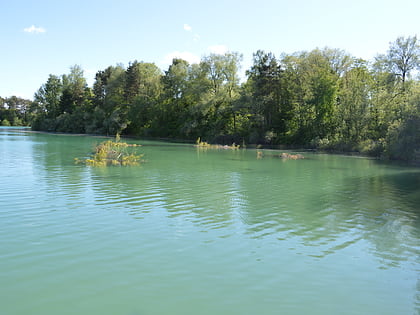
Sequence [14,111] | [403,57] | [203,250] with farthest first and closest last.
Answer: [14,111] < [403,57] < [203,250]

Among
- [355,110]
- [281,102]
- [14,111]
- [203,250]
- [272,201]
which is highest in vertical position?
[14,111]

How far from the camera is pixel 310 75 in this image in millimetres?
57312

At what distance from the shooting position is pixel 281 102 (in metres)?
63.5

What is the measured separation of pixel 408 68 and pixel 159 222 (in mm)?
48528

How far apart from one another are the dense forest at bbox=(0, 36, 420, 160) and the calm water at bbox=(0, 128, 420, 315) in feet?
93.0

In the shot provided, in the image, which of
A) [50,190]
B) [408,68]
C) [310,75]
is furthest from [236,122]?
[50,190]

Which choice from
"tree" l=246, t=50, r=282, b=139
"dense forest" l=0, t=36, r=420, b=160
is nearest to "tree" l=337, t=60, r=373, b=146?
"dense forest" l=0, t=36, r=420, b=160

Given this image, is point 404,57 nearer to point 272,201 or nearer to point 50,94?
point 272,201

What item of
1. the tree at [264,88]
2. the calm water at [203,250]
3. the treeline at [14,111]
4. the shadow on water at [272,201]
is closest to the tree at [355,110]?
the tree at [264,88]

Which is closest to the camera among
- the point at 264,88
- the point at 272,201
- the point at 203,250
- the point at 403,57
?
the point at 203,250

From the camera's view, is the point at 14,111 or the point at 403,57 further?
the point at 14,111

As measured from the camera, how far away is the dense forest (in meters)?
48.6

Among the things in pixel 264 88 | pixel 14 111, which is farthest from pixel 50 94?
pixel 264 88

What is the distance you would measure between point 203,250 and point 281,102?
56.6 metres
